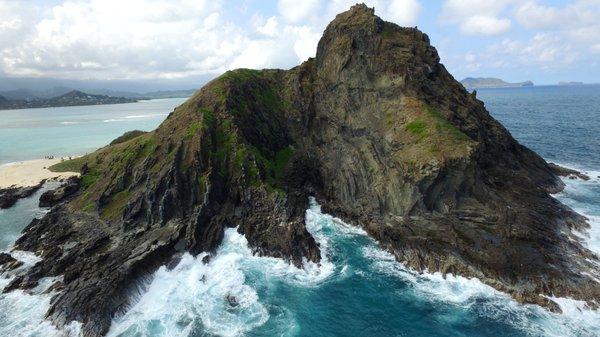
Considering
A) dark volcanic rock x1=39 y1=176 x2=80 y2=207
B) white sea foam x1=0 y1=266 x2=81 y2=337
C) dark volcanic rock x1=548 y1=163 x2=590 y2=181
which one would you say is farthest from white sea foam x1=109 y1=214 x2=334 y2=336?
dark volcanic rock x1=548 y1=163 x2=590 y2=181

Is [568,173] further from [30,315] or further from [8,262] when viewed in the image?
[8,262]

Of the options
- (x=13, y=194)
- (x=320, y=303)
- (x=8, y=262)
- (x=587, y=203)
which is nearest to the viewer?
(x=320, y=303)

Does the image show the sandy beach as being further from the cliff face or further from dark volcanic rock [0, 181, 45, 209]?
the cliff face

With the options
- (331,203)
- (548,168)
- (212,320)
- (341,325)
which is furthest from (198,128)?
(548,168)

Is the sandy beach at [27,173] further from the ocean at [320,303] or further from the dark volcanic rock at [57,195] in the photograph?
the ocean at [320,303]

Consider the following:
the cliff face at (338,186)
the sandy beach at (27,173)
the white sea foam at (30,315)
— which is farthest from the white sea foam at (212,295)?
the sandy beach at (27,173)

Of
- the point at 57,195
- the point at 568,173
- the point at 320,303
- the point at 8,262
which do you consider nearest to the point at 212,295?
the point at 320,303
